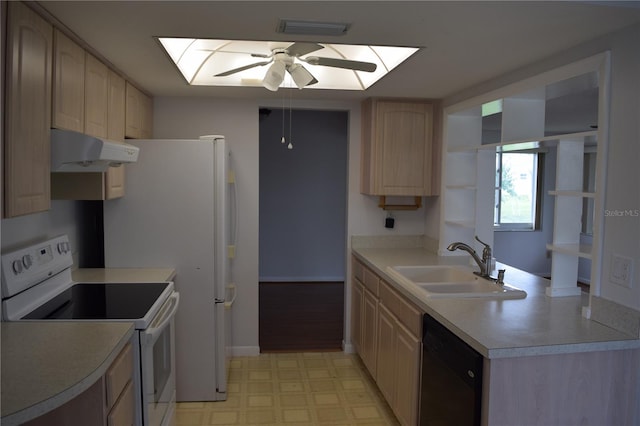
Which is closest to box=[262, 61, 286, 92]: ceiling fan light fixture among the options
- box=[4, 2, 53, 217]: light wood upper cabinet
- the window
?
box=[4, 2, 53, 217]: light wood upper cabinet

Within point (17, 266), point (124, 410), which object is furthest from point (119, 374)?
point (17, 266)

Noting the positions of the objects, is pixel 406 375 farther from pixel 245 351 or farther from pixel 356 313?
pixel 245 351

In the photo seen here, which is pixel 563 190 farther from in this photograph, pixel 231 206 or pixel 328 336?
pixel 328 336

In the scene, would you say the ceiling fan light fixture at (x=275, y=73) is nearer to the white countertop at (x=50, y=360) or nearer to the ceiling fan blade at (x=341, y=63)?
the ceiling fan blade at (x=341, y=63)

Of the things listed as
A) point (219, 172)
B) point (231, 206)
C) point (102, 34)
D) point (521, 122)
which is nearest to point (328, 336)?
point (231, 206)

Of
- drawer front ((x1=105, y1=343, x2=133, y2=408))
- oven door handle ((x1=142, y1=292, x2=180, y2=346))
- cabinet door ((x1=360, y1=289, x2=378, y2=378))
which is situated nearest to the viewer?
drawer front ((x1=105, y1=343, x2=133, y2=408))

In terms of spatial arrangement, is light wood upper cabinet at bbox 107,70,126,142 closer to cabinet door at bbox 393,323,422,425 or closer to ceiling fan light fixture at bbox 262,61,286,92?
ceiling fan light fixture at bbox 262,61,286,92

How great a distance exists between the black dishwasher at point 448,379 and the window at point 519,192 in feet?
16.2

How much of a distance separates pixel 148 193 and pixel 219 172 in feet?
1.53

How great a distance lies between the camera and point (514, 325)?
1975 millimetres

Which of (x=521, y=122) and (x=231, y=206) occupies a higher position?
(x=521, y=122)

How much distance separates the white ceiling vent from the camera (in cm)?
188

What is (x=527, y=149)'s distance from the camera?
3.10 metres

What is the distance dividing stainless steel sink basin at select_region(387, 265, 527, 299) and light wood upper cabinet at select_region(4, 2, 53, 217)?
179 cm
